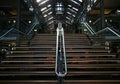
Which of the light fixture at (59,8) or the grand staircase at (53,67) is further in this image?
the light fixture at (59,8)

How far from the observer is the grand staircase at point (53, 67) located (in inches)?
220

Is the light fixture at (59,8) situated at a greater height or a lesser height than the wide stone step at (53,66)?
greater

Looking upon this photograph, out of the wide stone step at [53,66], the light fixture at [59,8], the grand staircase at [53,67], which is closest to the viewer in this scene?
the grand staircase at [53,67]

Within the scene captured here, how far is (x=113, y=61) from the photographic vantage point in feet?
21.5

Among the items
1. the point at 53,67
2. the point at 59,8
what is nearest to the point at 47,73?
the point at 53,67

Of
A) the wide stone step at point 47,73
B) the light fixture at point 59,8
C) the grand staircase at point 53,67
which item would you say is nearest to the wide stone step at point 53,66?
the grand staircase at point 53,67

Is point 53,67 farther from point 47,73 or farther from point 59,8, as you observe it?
point 59,8

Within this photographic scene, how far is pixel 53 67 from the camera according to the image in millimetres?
6043

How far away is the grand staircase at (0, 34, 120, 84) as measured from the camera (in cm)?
558

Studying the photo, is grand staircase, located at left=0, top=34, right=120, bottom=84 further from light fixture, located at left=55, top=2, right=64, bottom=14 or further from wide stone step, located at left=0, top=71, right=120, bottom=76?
light fixture, located at left=55, top=2, right=64, bottom=14

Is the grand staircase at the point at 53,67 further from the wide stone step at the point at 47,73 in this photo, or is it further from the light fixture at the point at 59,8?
the light fixture at the point at 59,8

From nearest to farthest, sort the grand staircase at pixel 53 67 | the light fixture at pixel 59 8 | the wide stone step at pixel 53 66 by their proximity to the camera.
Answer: the grand staircase at pixel 53 67
the wide stone step at pixel 53 66
the light fixture at pixel 59 8

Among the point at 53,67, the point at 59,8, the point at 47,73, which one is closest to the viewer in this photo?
the point at 47,73

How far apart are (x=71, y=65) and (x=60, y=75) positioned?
4.97 ft
